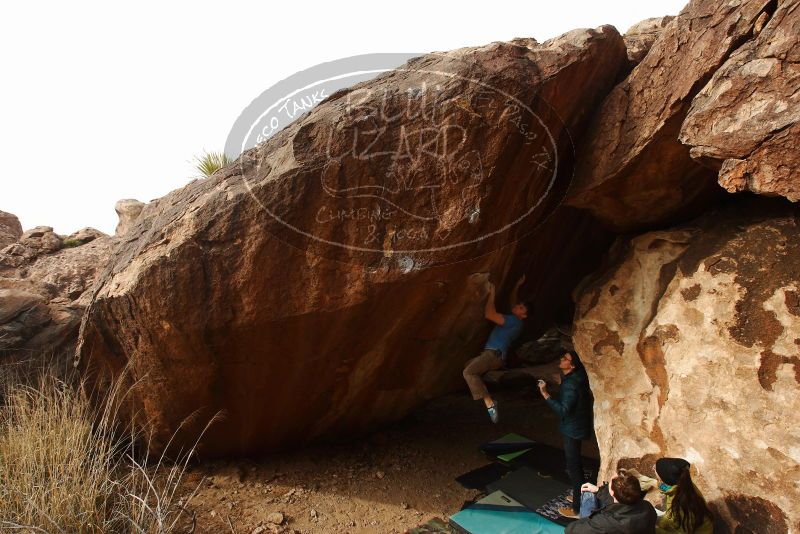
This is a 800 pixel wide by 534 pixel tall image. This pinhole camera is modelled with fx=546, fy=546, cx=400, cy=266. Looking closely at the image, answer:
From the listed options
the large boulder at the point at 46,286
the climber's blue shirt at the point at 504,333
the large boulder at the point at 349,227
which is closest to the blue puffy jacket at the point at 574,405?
the climber's blue shirt at the point at 504,333

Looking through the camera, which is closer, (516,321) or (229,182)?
(229,182)

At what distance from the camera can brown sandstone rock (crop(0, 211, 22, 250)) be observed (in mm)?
7109

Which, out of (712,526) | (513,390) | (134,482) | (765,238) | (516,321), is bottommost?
(513,390)

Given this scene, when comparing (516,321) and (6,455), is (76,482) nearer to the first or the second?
(6,455)

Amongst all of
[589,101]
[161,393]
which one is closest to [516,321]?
[589,101]

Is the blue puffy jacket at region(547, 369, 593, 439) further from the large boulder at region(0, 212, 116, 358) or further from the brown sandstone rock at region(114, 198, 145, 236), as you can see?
the brown sandstone rock at region(114, 198, 145, 236)

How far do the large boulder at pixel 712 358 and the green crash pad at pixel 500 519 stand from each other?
559 millimetres

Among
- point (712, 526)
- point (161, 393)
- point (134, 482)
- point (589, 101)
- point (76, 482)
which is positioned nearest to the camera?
point (712, 526)

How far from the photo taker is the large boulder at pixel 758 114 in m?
2.73

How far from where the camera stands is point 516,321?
435 centimetres

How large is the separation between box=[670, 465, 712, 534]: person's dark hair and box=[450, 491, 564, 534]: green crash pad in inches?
40.3

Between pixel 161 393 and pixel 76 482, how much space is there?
1008 mm

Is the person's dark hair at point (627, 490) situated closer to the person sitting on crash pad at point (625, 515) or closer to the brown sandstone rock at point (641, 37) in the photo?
the person sitting on crash pad at point (625, 515)

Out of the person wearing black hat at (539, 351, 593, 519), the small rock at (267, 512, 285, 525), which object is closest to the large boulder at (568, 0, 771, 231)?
the person wearing black hat at (539, 351, 593, 519)
